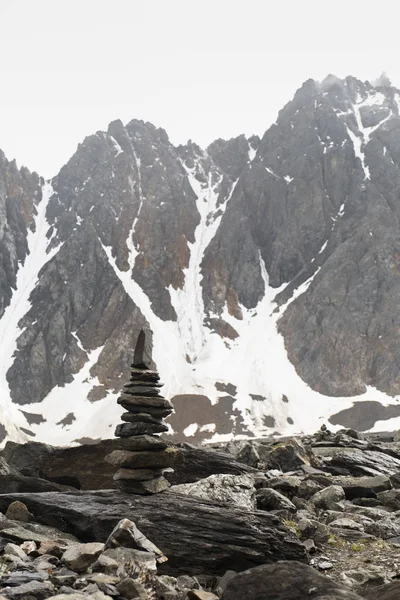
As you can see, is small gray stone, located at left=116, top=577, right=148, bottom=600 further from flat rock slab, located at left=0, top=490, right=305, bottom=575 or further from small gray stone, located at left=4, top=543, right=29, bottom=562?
flat rock slab, located at left=0, top=490, right=305, bottom=575

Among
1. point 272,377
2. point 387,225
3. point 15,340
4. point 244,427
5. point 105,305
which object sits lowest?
point 244,427

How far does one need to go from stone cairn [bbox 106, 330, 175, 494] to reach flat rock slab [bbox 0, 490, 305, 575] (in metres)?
0.50

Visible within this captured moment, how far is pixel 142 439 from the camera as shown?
44.7 feet

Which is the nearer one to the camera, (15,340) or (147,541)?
(147,541)

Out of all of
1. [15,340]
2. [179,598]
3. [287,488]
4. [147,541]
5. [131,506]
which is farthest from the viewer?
[15,340]

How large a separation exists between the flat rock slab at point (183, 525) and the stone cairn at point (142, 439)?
496 mm

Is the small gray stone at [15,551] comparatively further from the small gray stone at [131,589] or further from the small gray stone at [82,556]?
the small gray stone at [131,589]

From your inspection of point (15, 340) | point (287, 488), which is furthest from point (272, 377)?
point (287, 488)

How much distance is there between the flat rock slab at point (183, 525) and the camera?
10398 mm

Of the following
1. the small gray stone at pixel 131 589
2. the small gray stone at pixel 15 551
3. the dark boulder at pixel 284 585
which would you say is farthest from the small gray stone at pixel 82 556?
the dark boulder at pixel 284 585

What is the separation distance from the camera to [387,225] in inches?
7101

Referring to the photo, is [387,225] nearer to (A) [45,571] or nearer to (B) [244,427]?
(B) [244,427]

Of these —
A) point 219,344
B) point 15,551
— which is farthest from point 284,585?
point 219,344

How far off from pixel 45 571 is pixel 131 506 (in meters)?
4.12
